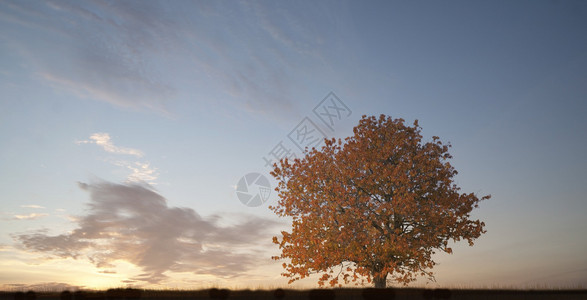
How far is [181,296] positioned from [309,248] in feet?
31.3

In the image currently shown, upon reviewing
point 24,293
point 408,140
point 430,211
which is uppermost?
point 408,140

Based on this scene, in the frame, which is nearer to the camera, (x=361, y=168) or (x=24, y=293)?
(x=24, y=293)

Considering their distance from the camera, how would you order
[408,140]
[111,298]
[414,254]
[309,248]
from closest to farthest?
[111,298] → [414,254] → [309,248] → [408,140]

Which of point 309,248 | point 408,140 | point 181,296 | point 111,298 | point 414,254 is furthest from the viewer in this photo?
point 408,140

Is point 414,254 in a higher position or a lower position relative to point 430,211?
lower

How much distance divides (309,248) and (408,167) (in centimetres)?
835

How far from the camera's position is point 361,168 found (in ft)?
94.8

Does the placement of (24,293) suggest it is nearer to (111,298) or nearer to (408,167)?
(111,298)

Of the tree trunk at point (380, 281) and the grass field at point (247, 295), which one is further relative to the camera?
the tree trunk at point (380, 281)

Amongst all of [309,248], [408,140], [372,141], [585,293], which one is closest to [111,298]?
[309,248]

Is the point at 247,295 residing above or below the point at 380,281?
below

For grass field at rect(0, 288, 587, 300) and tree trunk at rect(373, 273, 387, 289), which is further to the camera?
tree trunk at rect(373, 273, 387, 289)

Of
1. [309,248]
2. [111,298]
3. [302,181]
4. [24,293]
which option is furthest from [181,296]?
[302,181]

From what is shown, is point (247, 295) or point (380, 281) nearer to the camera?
point (247, 295)
